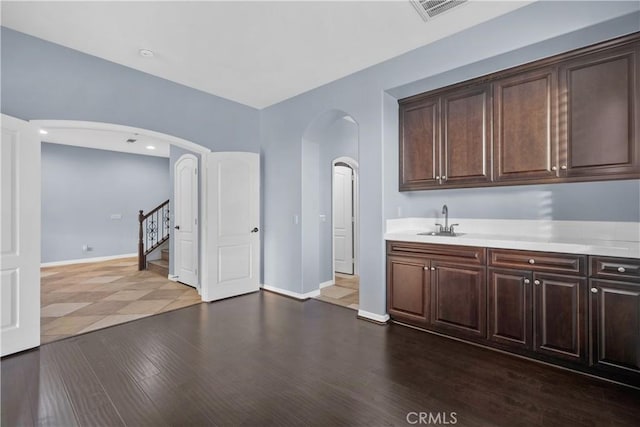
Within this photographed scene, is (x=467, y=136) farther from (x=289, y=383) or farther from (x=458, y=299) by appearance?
(x=289, y=383)

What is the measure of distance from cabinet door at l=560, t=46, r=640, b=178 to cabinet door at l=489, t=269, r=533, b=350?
1021mm

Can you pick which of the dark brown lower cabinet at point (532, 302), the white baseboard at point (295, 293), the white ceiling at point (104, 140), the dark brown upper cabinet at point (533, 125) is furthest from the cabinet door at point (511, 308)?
the white ceiling at point (104, 140)

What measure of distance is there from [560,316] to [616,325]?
0.32 metres

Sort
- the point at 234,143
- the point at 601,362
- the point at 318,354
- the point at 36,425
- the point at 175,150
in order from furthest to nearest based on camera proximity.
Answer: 1. the point at 175,150
2. the point at 234,143
3. the point at 318,354
4. the point at 601,362
5. the point at 36,425

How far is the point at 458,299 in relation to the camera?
2.98 metres

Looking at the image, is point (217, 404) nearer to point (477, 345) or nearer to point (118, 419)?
point (118, 419)

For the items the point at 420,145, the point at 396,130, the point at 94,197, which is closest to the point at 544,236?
the point at 420,145

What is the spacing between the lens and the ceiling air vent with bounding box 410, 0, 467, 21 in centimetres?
246

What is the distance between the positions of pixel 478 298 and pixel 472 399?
1011 mm

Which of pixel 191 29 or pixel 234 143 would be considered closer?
pixel 191 29

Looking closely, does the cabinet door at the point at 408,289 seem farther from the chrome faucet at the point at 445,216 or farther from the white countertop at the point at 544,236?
the chrome faucet at the point at 445,216

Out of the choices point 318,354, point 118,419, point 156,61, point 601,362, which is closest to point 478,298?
point 601,362

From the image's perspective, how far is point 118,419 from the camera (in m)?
1.90

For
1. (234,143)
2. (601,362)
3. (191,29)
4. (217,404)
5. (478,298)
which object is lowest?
(217,404)
